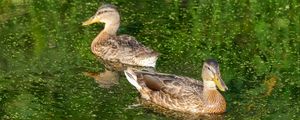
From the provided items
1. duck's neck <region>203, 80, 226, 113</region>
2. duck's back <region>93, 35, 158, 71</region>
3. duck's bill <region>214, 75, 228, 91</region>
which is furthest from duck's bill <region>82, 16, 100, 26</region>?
duck's bill <region>214, 75, 228, 91</region>

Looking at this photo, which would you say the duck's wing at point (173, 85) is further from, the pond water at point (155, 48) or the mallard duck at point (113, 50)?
the mallard duck at point (113, 50)

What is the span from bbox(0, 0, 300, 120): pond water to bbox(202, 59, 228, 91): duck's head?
1.04ft

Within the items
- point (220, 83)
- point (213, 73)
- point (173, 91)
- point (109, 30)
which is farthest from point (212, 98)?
point (109, 30)

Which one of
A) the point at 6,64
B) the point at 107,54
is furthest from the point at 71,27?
the point at 6,64

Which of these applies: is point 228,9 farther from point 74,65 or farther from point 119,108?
point 119,108

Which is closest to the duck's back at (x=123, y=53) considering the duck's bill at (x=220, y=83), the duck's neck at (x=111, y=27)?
the duck's neck at (x=111, y=27)

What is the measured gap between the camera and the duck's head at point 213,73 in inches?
479

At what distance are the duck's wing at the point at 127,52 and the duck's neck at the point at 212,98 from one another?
137cm

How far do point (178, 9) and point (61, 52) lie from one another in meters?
2.94

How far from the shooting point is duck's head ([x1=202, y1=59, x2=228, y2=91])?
12.2m

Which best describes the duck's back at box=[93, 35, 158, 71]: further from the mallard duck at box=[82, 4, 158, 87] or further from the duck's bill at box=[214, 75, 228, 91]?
the duck's bill at box=[214, 75, 228, 91]

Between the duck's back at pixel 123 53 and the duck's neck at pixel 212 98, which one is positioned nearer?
the duck's neck at pixel 212 98

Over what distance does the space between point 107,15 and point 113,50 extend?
814 mm

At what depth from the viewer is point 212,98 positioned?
485 inches
